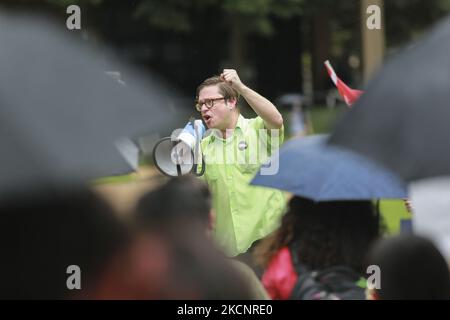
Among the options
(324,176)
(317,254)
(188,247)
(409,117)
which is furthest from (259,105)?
(409,117)

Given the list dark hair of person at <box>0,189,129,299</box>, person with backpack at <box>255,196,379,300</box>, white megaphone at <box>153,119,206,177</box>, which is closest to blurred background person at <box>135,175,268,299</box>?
dark hair of person at <box>0,189,129,299</box>

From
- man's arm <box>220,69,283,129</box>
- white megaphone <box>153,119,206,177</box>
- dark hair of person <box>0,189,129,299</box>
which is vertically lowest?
dark hair of person <box>0,189,129,299</box>

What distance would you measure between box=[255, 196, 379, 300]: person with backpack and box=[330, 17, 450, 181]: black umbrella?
3.25 feet

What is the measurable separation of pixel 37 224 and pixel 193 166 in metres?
1.25

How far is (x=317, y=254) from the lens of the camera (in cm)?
300

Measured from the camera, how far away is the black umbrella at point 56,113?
1932 millimetres

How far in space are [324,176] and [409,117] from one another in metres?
1.67

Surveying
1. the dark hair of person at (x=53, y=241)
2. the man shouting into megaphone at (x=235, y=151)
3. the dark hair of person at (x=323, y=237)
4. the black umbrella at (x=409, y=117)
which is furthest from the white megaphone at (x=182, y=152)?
the black umbrella at (x=409, y=117)

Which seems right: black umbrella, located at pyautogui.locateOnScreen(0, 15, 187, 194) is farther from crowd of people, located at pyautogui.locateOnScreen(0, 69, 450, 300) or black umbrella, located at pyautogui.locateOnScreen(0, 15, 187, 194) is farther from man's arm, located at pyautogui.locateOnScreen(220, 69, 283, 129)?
man's arm, located at pyautogui.locateOnScreen(220, 69, 283, 129)

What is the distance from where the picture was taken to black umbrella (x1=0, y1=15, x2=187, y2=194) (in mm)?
1932
